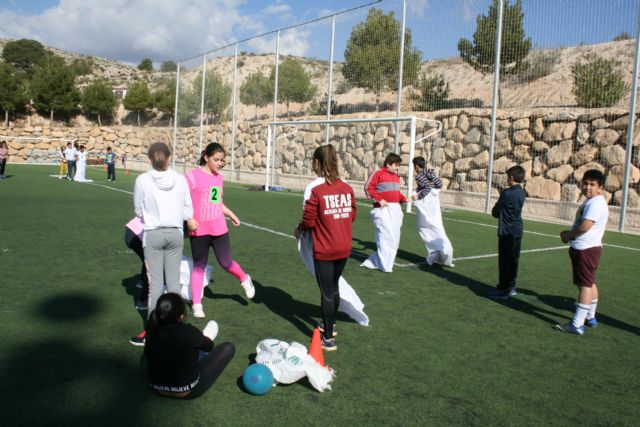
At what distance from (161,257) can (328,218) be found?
4.67 ft

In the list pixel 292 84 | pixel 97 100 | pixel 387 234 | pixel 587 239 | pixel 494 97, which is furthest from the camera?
pixel 97 100

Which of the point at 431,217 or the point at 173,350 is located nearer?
the point at 173,350

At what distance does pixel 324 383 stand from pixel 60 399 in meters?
1.74

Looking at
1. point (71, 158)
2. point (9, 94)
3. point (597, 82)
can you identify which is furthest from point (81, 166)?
point (9, 94)

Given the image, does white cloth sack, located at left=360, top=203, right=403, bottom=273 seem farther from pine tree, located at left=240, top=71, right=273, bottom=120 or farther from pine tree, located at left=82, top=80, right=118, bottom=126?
pine tree, located at left=82, top=80, right=118, bottom=126

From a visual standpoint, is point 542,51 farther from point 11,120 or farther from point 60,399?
point 11,120

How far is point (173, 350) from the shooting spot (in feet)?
11.4

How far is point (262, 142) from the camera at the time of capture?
1164 inches

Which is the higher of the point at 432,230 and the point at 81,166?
the point at 81,166

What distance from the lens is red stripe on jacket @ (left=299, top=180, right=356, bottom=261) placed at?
14.9 ft

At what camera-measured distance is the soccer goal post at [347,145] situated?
2078cm

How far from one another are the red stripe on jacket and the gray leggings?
3.56ft

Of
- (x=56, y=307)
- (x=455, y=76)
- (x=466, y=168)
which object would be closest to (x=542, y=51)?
(x=455, y=76)

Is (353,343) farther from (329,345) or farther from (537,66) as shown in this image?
(537,66)
